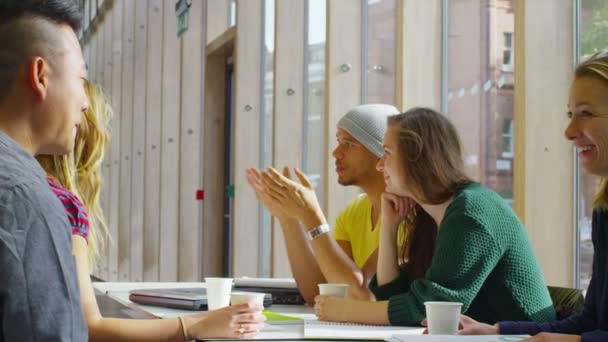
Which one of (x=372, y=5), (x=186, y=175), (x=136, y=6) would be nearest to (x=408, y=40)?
(x=372, y=5)

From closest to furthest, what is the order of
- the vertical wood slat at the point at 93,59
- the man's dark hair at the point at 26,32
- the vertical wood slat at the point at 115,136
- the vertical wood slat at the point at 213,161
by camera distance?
1. the man's dark hair at the point at 26,32
2. the vertical wood slat at the point at 213,161
3. the vertical wood slat at the point at 115,136
4. the vertical wood slat at the point at 93,59

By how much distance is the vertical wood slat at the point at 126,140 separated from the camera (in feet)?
43.0

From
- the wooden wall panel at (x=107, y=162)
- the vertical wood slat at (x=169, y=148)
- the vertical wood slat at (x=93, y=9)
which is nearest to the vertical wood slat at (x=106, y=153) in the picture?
the wooden wall panel at (x=107, y=162)

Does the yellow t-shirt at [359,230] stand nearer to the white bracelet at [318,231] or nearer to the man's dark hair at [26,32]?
the white bracelet at [318,231]

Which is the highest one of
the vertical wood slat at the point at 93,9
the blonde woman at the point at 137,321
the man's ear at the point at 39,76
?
the vertical wood slat at the point at 93,9

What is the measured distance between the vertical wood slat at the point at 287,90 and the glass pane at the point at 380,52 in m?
0.95

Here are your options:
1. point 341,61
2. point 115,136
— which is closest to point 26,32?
point 341,61

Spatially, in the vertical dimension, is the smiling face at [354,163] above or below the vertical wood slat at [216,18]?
below

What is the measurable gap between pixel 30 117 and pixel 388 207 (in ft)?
5.35

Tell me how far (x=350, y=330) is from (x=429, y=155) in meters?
0.61

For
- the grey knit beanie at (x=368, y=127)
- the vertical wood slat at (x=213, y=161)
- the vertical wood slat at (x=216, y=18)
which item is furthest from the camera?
the vertical wood slat at (x=213, y=161)

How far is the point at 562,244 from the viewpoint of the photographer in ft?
11.1

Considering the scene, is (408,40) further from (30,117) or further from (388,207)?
(30,117)

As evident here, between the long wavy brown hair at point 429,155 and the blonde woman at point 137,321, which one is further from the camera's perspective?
the long wavy brown hair at point 429,155
